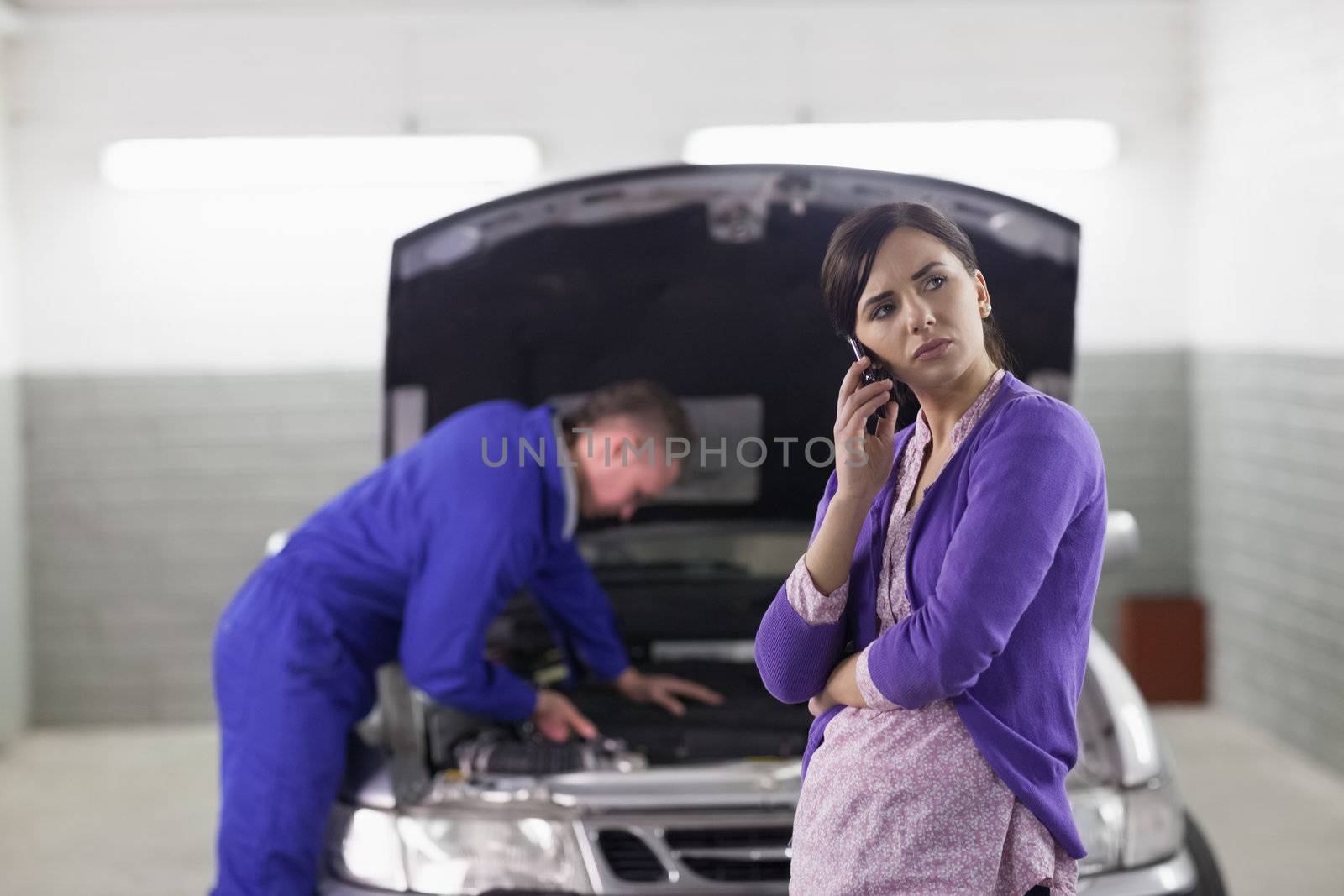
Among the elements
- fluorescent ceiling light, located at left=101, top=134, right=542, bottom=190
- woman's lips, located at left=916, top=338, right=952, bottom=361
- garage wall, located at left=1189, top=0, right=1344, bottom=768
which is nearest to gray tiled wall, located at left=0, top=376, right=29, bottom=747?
fluorescent ceiling light, located at left=101, top=134, right=542, bottom=190

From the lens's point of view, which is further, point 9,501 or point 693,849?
point 9,501

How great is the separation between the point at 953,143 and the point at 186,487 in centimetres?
349

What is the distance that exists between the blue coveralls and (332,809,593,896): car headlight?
131 millimetres

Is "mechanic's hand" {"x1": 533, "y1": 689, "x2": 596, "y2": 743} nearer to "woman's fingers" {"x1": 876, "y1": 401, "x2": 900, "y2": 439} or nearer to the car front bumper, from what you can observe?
the car front bumper

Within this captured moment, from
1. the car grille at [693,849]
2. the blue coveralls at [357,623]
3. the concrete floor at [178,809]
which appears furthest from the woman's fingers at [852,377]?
the concrete floor at [178,809]

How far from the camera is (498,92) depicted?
18.4ft

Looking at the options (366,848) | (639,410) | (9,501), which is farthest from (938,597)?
(9,501)

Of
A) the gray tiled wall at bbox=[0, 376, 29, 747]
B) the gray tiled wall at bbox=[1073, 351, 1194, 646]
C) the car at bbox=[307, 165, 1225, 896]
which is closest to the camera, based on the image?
the car at bbox=[307, 165, 1225, 896]

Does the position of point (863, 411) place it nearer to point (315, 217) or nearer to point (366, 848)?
point (366, 848)

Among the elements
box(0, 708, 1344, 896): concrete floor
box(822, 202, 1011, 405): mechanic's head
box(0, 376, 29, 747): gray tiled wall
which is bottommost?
box(0, 708, 1344, 896): concrete floor

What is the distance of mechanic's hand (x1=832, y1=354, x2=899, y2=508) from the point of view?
40.1 inches

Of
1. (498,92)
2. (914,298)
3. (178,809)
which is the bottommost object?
(178,809)

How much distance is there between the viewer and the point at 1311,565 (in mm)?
4820

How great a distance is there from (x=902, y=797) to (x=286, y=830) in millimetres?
1509
